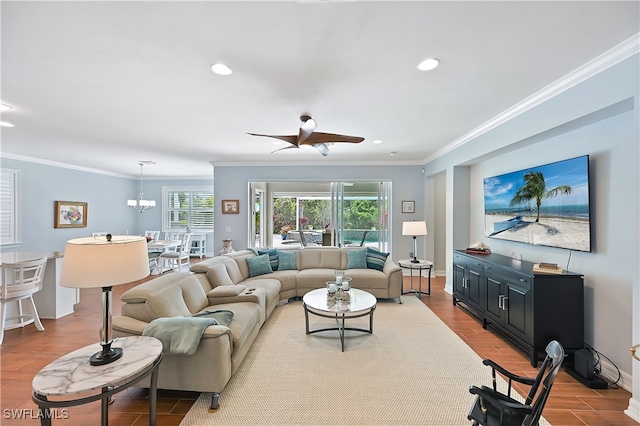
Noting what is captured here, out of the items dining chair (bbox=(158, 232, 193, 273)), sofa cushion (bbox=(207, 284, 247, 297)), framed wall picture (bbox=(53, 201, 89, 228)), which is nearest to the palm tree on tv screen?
sofa cushion (bbox=(207, 284, 247, 297))

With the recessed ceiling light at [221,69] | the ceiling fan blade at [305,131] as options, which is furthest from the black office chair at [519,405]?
the recessed ceiling light at [221,69]

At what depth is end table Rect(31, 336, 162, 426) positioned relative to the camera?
4.40 ft

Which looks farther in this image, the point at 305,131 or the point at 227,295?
the point at 227,295

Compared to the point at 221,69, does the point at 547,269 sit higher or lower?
lower

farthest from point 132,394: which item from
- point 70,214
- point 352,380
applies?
point 70,214

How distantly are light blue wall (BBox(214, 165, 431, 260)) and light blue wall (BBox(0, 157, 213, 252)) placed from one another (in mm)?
3183

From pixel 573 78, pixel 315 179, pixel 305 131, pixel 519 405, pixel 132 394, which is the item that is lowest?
pixel 132 394

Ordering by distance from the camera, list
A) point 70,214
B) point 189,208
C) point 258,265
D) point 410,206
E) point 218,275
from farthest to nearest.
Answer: point 189,208
point 70,214
point 410,206
point 258,265
point 218,275

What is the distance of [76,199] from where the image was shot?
699 cm

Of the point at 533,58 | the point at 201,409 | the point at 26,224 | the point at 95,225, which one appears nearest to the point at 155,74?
the point at 201,409

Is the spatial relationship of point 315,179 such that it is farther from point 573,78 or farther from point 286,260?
point 573,78

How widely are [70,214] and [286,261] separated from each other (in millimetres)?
5847

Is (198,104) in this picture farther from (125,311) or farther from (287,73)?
(125,311)

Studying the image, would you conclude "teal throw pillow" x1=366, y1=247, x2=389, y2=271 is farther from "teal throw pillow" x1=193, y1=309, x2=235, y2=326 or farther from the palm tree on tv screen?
"teal throw pillow" x1=193, y1=309, x2=235, y2=326
